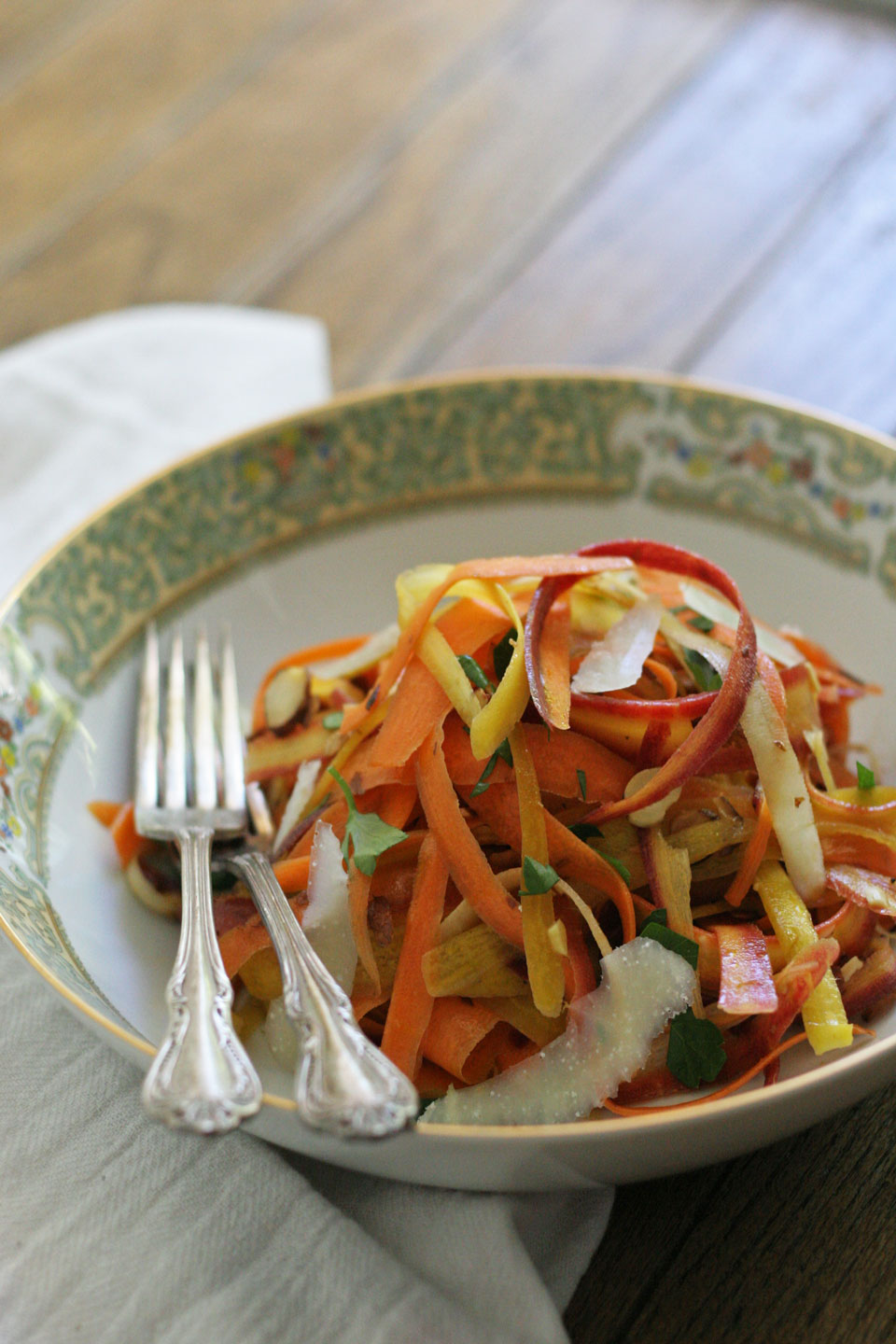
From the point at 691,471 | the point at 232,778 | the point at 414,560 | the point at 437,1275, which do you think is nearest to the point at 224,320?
the point at 414,560

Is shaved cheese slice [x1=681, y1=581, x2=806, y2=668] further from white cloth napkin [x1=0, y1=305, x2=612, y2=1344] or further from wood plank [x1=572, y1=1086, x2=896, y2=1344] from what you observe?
white cloth napkin [x1=0, y1=305, x2=612, y2=1344]

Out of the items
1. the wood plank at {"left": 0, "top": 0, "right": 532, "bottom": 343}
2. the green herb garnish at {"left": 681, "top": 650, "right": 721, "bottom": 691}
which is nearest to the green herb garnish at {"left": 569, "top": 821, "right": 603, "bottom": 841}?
the green herb garnish at {"left": 681, "top": 650, "right": 721, "bottom": 691}

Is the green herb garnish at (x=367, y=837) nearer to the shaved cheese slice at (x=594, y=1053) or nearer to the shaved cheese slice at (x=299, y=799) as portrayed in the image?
the shaved cheese slice at (x=299, y=799)

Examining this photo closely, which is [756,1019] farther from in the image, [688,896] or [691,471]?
[691,471]

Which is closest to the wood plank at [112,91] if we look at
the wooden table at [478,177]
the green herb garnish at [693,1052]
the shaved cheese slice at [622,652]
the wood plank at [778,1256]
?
the wooden table at [478,177]

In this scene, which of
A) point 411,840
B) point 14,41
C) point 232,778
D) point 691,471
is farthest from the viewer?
Result: point 14,41

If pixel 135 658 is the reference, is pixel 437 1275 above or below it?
below
